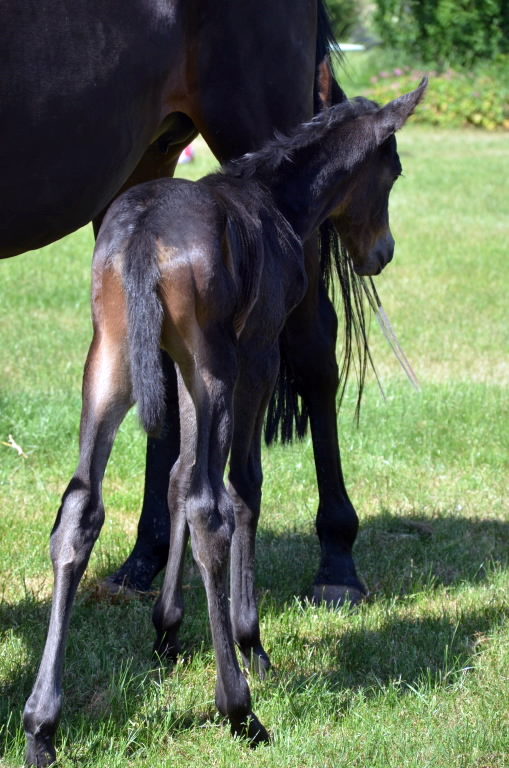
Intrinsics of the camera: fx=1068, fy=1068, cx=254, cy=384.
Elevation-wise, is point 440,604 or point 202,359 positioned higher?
point 202,359

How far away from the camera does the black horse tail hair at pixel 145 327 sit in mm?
2756

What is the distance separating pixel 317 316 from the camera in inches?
168

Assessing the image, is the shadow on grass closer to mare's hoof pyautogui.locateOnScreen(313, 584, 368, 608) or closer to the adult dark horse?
mare's hoof pyautogui.locateOnScreen(313, 584, 368, 608)

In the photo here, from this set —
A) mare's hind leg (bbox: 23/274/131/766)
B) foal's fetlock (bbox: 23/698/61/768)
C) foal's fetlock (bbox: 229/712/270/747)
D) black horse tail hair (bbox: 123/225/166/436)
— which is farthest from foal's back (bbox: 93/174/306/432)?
foal's fetlock (bbox: 229/712/270/747)

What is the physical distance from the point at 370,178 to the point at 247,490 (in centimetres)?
117

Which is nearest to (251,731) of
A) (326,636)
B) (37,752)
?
(37,752)

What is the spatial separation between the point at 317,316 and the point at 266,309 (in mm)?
1076

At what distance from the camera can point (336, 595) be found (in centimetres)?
421

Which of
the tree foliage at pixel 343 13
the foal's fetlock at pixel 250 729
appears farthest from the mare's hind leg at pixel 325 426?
the tree foliage at pixel 343 13

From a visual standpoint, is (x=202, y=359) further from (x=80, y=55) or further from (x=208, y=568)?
(x=80, y=55)

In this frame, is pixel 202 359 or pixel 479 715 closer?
pixel 202 359

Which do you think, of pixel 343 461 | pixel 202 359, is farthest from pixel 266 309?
pixel 343 461

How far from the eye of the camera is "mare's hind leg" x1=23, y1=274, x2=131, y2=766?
2.82 metres

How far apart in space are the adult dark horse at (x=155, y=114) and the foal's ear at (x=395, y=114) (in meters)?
0.43
